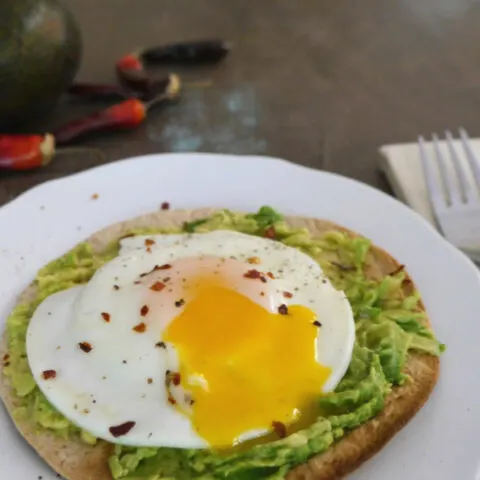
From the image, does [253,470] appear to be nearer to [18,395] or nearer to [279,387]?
[279,387]

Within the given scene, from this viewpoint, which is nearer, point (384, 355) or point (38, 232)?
point (384, 355)

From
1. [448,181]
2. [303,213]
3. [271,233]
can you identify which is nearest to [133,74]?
[303,213]

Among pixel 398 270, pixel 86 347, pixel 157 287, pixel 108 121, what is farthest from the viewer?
pixel 108 121

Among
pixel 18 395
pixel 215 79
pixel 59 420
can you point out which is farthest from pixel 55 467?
pixel 215 79

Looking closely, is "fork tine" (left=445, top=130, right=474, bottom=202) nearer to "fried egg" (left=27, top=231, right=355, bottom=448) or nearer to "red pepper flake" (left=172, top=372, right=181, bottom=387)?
A: "fried egg" (left=27, top=231, right=355, bottom=448)

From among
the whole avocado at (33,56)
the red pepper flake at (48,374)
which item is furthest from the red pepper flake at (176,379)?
the whole avocado at (33,56)

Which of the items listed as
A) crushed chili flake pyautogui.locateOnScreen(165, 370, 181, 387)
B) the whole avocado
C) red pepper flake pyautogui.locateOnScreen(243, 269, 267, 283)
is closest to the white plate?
crushed chili flake pyautogui.locateOnScreen(165, 370, 181, 387)

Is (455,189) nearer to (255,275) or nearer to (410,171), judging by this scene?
(410,171)
